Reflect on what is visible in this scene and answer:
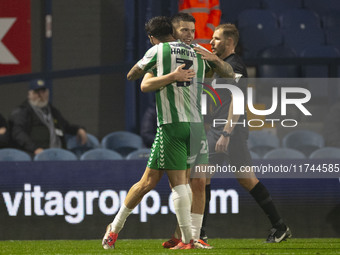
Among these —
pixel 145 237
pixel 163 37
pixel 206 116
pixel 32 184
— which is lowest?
pixel 145 237

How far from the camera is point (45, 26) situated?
30.5 ft

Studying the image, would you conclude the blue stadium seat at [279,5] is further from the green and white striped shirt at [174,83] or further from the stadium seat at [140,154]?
the green and white striped shirt at [174,83]

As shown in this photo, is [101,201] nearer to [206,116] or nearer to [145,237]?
[145,237]

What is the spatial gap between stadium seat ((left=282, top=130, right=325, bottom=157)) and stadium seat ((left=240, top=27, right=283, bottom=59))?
213 centimetres

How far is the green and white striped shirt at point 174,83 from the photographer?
5.23 metres

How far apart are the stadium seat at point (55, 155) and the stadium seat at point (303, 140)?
2117 millimetres

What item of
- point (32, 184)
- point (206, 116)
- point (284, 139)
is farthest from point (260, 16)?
point (32, 184)

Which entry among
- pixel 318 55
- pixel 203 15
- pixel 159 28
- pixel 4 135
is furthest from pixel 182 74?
pixel 318 55

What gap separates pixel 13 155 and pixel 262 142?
2322 millimetres

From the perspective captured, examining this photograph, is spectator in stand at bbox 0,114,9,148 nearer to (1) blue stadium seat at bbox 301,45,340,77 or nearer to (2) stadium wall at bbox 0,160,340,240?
(2) stadium wall at bbox 0,160,340,240

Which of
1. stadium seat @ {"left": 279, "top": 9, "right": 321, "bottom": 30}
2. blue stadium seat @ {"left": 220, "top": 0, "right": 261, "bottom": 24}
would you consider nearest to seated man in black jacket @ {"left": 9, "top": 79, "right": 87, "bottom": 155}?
blue stadium seat @ {"left": 220, "top": 0, "right": 261, "bottom": 24}

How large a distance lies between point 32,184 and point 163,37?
2202 millimetres

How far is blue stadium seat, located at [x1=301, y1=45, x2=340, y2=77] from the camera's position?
9.61 m

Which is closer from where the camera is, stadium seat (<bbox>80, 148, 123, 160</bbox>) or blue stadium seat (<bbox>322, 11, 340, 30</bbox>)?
stadium seat (<bbox>80, 148, 123, 160</bbox>)
